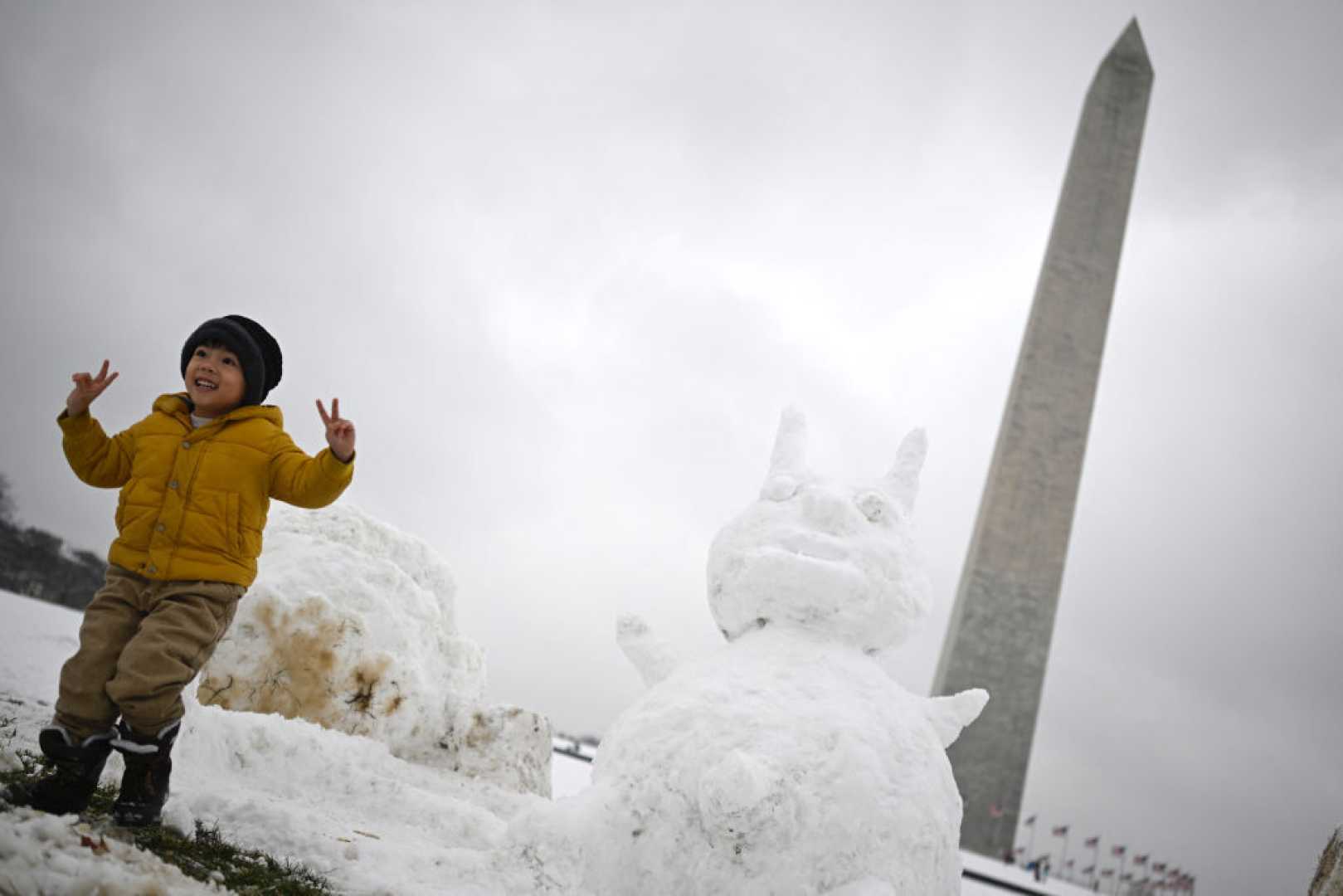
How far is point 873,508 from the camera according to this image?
2.94 m

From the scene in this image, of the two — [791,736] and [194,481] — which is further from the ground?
[194,481]

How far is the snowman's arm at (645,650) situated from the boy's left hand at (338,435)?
1.38 m

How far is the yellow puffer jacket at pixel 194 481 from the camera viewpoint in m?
1.91

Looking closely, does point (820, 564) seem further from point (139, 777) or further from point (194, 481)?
point (139, 777)

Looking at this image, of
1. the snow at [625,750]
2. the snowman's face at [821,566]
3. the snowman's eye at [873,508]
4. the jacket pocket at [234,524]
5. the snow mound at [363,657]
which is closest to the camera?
the jacket pocket at [234,524]

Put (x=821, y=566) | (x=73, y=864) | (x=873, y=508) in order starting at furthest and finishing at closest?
(x=873, y=508)
(x=821, y=566)
(x=73, y=864)

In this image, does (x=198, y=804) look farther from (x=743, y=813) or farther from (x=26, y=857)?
(x=743, y=813)

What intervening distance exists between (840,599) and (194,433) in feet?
6.48

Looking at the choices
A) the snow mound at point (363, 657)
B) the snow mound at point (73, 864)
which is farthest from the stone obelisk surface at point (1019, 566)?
the snow mound at point (73, 864)

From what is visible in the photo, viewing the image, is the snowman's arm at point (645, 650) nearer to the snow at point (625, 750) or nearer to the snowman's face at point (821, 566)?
the snow at point (625, 750)

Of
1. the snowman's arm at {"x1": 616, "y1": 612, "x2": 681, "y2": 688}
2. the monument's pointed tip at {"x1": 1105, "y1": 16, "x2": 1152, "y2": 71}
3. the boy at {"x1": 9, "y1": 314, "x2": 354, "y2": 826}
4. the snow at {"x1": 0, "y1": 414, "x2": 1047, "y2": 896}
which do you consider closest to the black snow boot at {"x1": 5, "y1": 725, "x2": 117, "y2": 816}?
the boy at {"x1": 9, "y1": 314, "x2": 354, "y2": 826}

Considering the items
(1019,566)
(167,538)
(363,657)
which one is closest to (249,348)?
(167,538)

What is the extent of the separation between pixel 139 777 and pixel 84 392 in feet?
3.02

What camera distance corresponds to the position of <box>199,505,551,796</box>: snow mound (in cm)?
353
